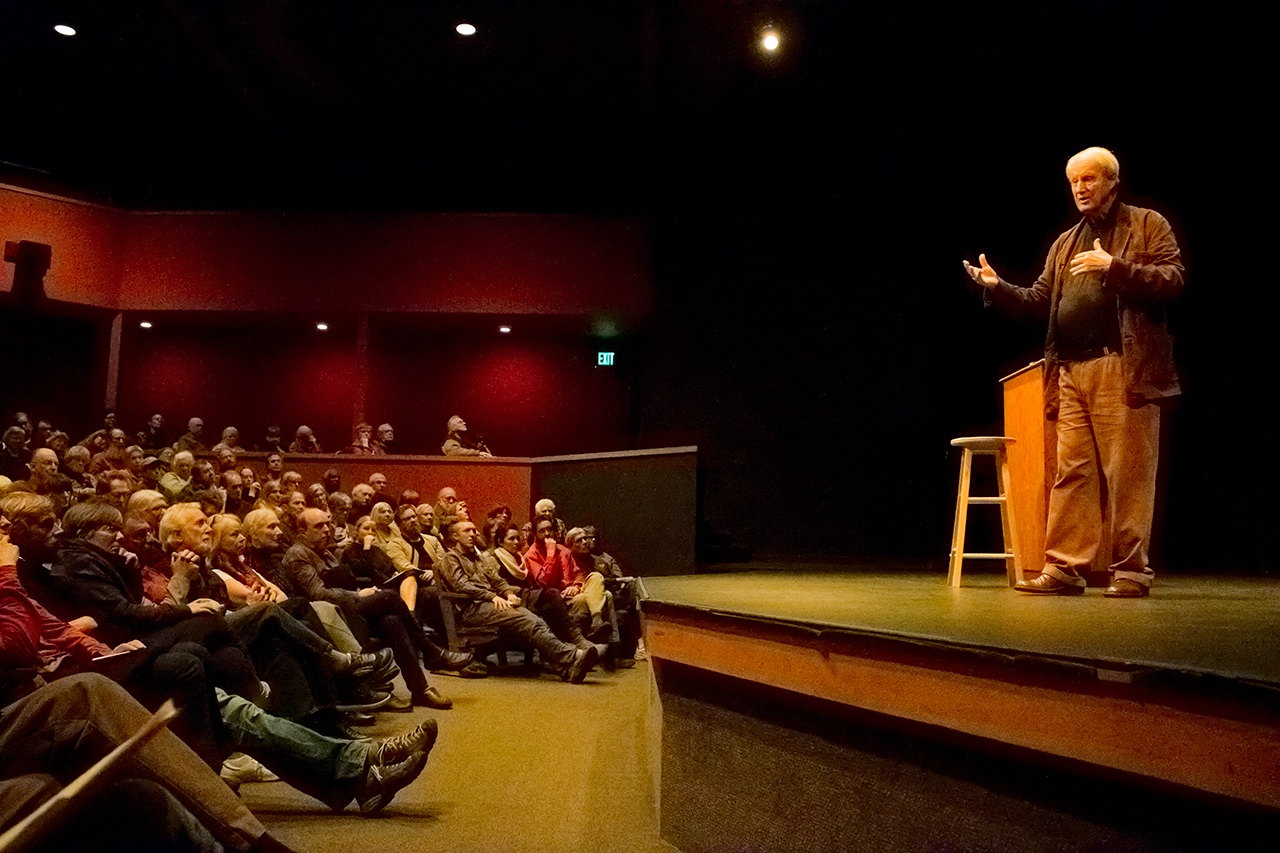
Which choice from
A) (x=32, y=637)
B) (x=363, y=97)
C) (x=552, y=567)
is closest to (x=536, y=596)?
(x=552, y=567)

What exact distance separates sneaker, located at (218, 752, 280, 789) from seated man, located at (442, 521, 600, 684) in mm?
2272

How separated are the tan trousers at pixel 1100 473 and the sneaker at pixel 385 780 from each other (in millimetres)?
2005

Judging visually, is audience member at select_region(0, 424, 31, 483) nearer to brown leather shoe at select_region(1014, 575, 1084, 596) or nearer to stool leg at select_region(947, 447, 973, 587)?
stool leg at select_region(947, 447, 973, 587)

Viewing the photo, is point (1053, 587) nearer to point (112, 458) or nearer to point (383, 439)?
point (112, 458)

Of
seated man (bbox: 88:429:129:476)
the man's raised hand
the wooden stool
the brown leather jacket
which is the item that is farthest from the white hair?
seated man (bbox: 88:429:129:476)

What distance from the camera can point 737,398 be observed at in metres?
9.70

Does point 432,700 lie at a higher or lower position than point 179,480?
lower

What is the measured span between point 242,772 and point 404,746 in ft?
2.33

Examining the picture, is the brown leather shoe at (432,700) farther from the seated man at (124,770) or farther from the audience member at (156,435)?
the audience member at (156,435)

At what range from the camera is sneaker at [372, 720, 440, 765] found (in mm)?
2756

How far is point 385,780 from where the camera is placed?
8.98 ft

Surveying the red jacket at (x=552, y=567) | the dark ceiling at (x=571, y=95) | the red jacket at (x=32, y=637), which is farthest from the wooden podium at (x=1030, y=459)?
the red jacket at (x=552, y=567)

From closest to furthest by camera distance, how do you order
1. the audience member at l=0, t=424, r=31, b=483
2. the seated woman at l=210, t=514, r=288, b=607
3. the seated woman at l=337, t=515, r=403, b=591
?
the seated woman at l=210, t=514, r=288, b=607 < the seated woman at l=337, t=515, r=403, b=591 < the audience member at l=0, t=424, r=31, b=483

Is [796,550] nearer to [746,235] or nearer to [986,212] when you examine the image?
[746,235]
